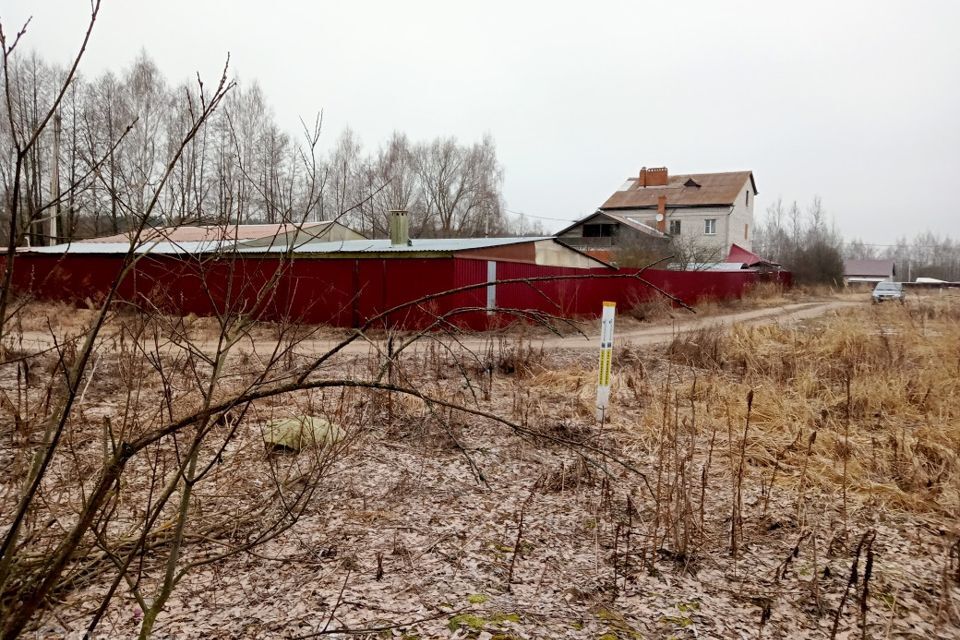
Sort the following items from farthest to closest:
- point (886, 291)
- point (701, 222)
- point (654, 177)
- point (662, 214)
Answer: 1. point (654, 177)
2. point (662, 214)
3. point (701, 222)
4. point (886, 291)

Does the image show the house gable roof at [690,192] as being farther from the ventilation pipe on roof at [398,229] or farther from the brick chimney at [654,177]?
the ventilation pipe on roof at [398,229]

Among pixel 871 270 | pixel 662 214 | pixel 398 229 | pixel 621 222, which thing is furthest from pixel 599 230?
pixel 871 270

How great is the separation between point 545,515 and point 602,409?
6.92ft

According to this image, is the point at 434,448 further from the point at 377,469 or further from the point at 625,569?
the point at 625,569

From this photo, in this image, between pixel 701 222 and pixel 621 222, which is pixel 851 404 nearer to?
pixel 621 222

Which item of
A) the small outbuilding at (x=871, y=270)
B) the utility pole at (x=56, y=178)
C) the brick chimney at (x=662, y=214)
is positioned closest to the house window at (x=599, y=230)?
the brick chimney at (x=662, y=214)

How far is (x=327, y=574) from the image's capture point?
9.29 feet

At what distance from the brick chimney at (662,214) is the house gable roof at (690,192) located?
80 centimetres

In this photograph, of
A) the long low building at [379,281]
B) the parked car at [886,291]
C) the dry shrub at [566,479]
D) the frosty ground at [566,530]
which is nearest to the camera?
the frosty ground at [566,530]

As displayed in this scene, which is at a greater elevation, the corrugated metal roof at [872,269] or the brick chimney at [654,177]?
the brick chimney at [654,177]

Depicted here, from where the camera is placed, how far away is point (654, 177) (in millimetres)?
48750

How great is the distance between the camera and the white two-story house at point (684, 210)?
139ft

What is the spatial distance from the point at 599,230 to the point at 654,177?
10657 mm

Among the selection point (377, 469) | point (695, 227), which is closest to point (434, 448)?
point (377, 469)
